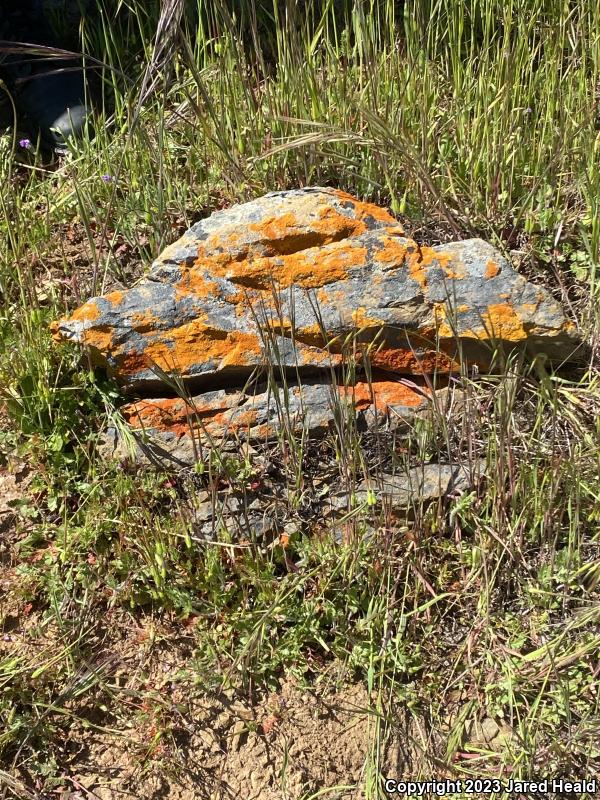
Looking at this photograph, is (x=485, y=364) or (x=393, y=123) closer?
(x=485, y=364)

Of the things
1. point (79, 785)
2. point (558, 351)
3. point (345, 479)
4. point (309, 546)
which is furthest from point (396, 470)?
point (79, 785)

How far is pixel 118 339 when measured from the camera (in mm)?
2447

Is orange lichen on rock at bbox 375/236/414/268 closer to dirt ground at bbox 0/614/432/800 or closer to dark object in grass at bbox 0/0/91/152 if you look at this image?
dirt ground at bbox 0/614/432/800

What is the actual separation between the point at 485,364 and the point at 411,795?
1.25m

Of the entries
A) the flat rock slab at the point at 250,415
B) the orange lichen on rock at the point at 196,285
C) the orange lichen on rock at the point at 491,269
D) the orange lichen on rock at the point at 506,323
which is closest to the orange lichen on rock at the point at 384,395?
the flat rock slab at the point at 250,415

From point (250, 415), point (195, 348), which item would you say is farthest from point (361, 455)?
point (195, 348)

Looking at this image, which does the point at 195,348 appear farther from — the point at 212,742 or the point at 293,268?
the point at 212,742

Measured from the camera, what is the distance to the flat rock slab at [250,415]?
96.0 inches

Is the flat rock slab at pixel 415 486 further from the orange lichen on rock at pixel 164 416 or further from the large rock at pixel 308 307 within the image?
the orange lichen on rock at pixel 164 416

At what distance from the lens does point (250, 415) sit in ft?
8.06

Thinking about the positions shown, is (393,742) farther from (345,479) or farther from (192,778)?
(345,479)

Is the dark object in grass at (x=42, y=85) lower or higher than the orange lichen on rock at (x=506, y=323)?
higher

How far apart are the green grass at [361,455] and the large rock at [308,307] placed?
0.52ft

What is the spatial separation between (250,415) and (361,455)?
0.39 metres
